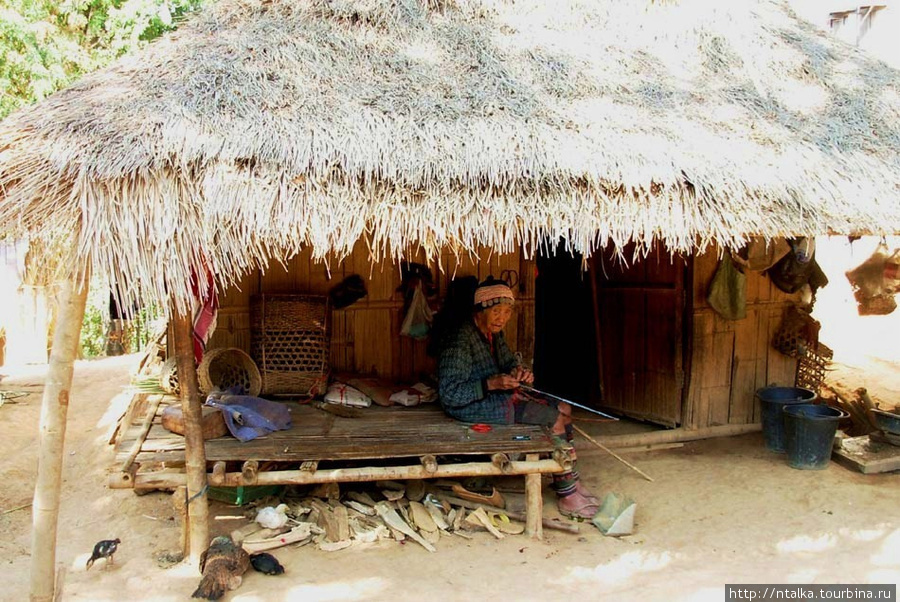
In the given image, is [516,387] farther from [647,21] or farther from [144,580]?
[647,21]

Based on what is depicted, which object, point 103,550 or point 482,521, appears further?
point 482,521

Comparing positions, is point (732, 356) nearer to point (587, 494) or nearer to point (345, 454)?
point (587, 494)

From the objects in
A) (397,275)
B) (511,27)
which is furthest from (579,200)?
(397,275)

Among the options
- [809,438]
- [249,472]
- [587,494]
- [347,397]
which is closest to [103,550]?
[249,472]

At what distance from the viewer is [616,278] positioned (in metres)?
6.54

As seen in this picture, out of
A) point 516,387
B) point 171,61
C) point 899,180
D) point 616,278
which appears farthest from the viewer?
point 616,278

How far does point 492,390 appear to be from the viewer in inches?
184

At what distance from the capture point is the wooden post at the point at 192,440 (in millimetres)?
3727

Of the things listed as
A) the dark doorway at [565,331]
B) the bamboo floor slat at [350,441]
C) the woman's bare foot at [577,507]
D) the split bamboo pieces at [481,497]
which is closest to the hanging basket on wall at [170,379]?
the bamboo floor slat at [350,441]

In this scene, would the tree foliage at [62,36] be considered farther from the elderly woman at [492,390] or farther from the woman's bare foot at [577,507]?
the woman's bare foot at [577,507]

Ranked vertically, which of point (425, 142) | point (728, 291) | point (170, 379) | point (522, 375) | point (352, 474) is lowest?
point (352, 474)

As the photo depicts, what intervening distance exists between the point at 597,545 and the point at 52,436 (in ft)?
10.2

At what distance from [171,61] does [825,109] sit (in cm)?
445

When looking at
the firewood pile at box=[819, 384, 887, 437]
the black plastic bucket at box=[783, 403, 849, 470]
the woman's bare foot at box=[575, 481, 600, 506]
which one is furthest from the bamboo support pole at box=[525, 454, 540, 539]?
the firewood pile at box=[819, 384, 887, 437]
